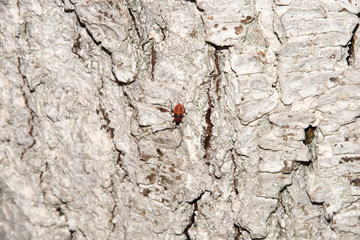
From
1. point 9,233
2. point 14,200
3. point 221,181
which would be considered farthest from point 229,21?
point 9,233

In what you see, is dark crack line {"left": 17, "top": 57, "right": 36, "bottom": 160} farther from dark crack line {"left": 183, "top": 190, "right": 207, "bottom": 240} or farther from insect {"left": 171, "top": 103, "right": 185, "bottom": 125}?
dark crack line {"left": 183, "top": 190, "right": 207, "bottom": 240}

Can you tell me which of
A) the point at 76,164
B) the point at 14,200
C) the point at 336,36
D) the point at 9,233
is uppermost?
the point at 336,36

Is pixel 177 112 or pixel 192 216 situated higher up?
pixel 177 112

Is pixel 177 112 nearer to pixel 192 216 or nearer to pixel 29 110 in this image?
pixel 192 216

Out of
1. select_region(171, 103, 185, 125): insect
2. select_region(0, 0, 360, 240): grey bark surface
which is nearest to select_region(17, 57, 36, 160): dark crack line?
select_region(0, 0, 360, 240): grey bark surface

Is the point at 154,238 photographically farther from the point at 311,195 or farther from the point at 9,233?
the point at 311,195

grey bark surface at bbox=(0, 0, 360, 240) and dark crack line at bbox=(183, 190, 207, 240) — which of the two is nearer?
grey bark surface at bbox=(0, 0, 360, 240)

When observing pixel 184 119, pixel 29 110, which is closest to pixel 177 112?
pixel 184 119

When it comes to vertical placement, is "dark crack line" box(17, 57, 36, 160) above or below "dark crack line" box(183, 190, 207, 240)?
above
